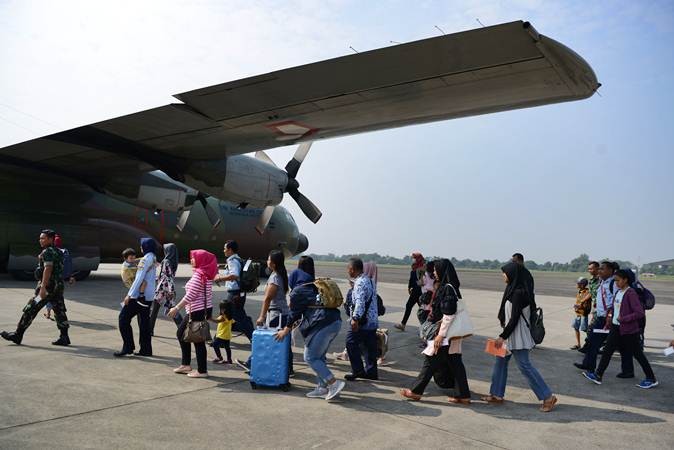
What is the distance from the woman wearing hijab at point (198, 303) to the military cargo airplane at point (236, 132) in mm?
3414

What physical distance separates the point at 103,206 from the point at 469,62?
627 inches

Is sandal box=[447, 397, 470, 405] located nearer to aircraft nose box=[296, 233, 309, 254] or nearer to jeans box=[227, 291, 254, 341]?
jeans box=[227, 291, 254, 341]

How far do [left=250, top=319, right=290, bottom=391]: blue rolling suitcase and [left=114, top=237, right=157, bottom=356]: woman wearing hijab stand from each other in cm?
250

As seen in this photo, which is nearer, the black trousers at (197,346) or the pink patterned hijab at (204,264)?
the black trousers at (197,346)

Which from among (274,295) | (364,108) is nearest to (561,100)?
(364,108)

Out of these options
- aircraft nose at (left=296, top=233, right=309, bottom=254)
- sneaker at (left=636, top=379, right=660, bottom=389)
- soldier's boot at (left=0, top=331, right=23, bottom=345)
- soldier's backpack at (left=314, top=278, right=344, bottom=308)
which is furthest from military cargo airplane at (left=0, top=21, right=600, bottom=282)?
aircraft nose at (left=296, top=233, right=309, bottom=254)

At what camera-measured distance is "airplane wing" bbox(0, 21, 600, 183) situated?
6.99 m

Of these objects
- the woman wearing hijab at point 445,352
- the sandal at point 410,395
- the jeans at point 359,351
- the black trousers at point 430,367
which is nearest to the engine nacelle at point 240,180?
the jeans at point 359,351

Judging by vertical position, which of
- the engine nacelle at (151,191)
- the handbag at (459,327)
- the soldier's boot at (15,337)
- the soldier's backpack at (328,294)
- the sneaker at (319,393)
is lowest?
the soldier's boot at (15,337)

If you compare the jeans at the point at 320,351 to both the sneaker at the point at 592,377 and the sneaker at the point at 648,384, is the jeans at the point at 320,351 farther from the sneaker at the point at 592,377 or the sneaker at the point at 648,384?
the sneaker at the point at 648,384

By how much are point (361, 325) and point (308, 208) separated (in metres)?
9.45

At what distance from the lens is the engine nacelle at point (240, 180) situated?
44.2 feet

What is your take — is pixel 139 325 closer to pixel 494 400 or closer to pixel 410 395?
pixel 410 395

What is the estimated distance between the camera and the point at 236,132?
36.8 ft
